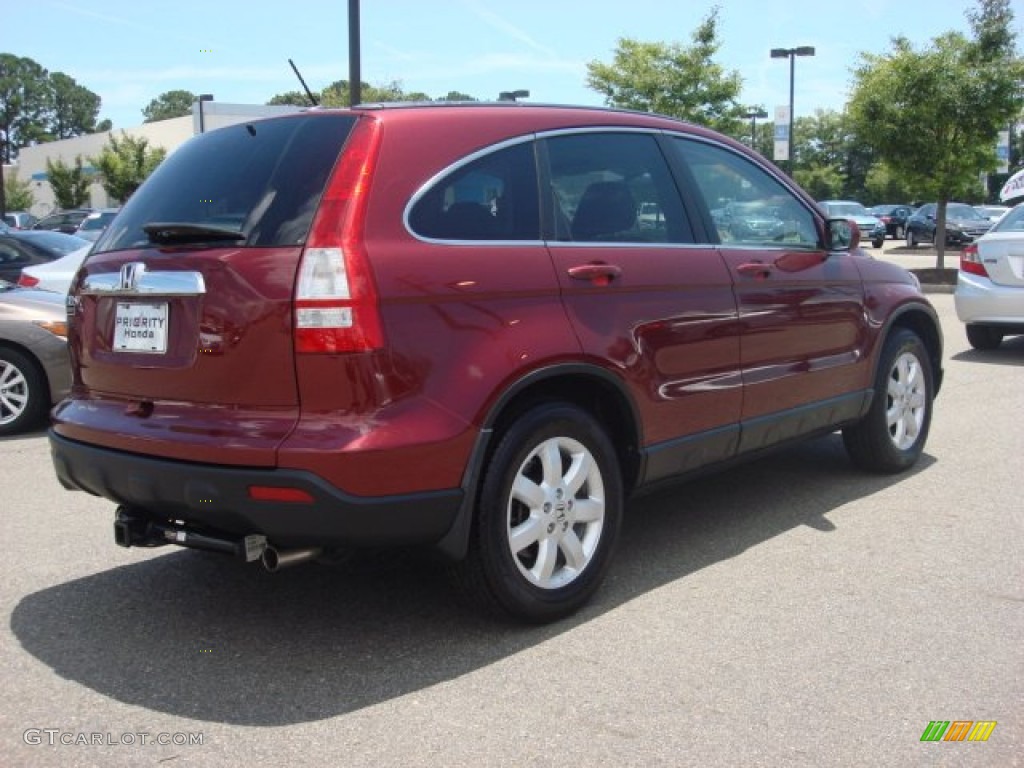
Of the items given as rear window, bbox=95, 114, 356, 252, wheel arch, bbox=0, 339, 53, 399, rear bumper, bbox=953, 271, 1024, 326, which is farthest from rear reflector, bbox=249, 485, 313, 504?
rear bumper, bbox=953, 271, 1024, 326

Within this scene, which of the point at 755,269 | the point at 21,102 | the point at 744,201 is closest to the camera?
the point at 755,269

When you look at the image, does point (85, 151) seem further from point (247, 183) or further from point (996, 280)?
point (247, 183)

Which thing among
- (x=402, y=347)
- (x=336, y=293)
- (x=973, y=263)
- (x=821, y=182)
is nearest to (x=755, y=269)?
(x=402, y=347)

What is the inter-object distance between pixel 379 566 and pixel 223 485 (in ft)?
4.67

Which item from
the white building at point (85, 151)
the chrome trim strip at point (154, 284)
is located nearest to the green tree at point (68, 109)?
the white building at point (85, 151)

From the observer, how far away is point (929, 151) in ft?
60.7

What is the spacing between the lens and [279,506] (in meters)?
3.12

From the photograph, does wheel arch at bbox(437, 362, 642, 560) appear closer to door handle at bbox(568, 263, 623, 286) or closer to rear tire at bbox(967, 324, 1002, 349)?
door handle at bbox(568, 263, 623, 286)

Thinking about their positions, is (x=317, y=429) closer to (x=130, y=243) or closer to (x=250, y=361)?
(x=250, y=361)

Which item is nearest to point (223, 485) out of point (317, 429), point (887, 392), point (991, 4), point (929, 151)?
point (317, 429)

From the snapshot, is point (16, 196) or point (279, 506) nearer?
point (279, 506)

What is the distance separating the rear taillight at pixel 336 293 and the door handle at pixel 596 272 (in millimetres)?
900

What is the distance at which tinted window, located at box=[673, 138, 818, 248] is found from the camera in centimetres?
460

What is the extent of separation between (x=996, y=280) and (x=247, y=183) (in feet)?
28.6
